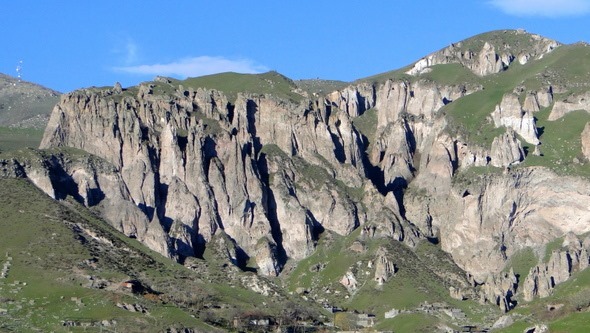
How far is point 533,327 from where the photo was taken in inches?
7618

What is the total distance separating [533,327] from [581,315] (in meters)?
6.11

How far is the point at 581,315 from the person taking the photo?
191125mm
